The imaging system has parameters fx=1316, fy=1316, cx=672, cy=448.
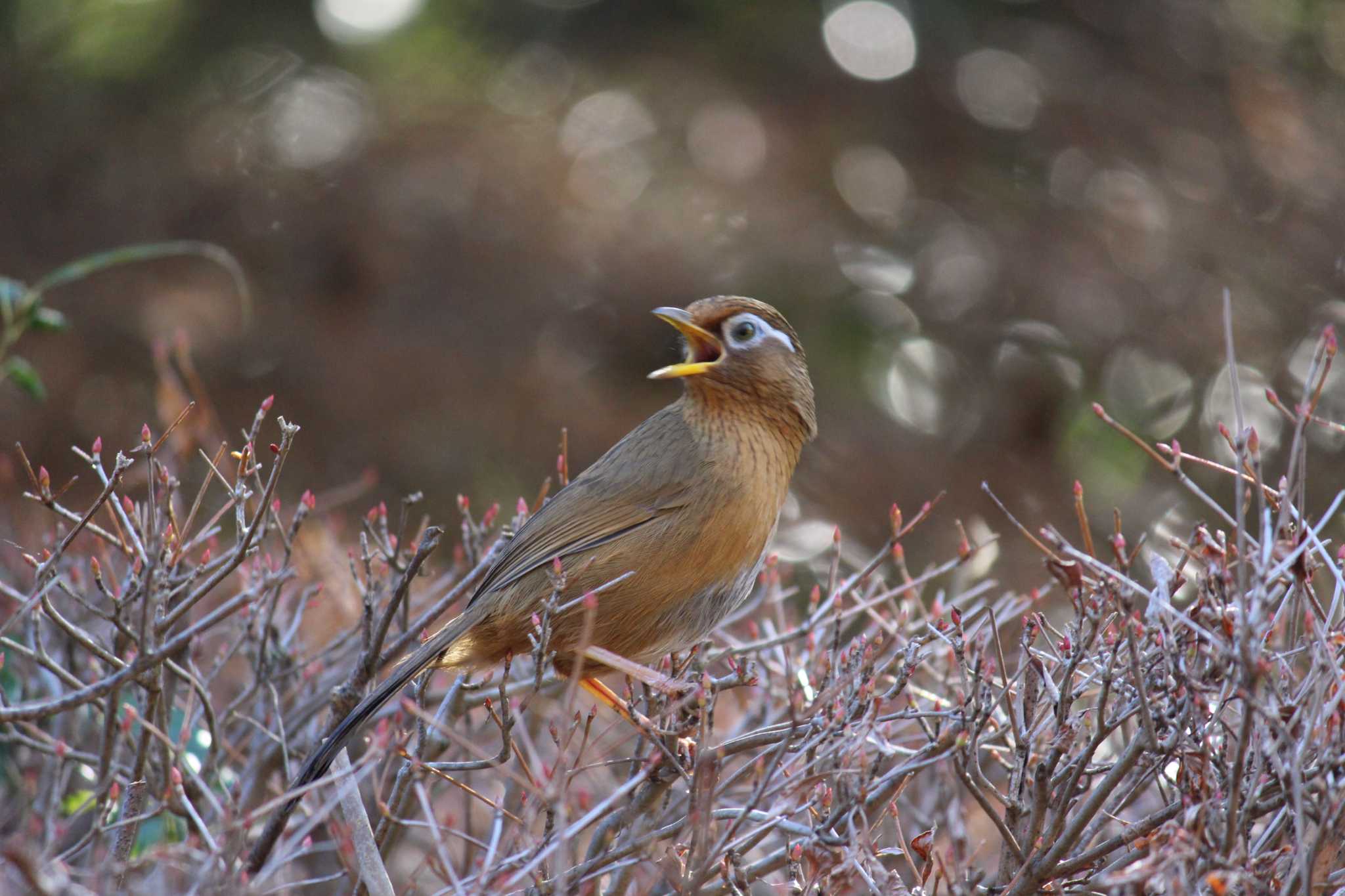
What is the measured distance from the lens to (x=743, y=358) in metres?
4.45

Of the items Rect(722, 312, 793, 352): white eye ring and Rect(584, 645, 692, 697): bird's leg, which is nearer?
Rect(584, 645, 692, 697): bird's leg

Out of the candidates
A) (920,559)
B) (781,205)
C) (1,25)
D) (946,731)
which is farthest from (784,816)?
(1,25)

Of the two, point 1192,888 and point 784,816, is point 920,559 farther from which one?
point 1192,888

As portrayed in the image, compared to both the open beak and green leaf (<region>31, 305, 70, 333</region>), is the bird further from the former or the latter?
green leaf (<region>31, 305, 70, 333</region>)

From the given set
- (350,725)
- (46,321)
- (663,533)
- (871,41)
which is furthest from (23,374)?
(871,41)

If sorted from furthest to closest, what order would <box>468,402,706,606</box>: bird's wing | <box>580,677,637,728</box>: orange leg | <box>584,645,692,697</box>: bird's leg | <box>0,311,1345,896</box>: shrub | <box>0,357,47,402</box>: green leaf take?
<box>0,357,47,402</box>: green leaf < <box>468,402,706,606</box>: bird's wing < <box>580,677,637,728</box>: orange leg < <box>584,645,692,697</box>: bird's leg < <box>0,311,1345,896</box>: shrub

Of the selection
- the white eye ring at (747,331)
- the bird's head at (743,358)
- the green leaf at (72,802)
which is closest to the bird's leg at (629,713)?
the bird's head at (743,358)

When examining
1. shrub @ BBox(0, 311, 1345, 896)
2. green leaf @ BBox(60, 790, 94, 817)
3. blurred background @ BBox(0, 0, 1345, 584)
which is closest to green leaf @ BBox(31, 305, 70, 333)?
shrub @ BBox(0, 311, 1345, 896)

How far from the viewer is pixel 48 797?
12.5 feet

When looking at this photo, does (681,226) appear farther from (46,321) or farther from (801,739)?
(801,739)

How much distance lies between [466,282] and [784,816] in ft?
18.8

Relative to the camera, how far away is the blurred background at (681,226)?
789cm

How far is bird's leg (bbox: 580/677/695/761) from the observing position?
3178mm

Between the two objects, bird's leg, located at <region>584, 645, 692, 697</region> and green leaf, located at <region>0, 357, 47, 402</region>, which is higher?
green leaf, located at <region>0, 357, 47, 402</region>
